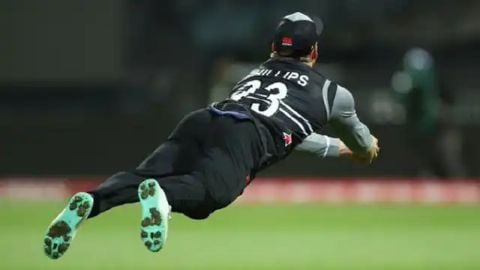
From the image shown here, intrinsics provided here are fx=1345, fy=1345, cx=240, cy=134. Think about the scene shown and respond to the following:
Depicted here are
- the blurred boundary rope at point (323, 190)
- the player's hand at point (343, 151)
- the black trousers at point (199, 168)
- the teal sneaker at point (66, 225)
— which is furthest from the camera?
the blurred boundary rope at point (323, 190)

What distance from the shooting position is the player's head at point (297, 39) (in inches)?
297

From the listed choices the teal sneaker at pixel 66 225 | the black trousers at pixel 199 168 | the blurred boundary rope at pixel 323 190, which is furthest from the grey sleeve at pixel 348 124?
the blurred boundary rope at pixel 323 190

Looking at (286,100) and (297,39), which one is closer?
(286,100)

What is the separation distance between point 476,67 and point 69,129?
531 centimetres

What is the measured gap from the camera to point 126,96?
16156mm

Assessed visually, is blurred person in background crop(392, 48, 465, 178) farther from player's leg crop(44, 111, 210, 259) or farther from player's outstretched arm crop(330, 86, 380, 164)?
player's leg crop(44, 111, 210, 259)

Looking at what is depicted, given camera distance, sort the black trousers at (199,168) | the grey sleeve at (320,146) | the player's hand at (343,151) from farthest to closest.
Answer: the player's hand at (343,151) → the grey sleeve at (320,146) → the black trousers at (199,168)

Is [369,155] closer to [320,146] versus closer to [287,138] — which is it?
[320,146]

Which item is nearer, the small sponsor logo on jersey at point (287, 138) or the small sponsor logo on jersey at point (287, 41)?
the small sponsor logo on jersey at point (287, 138)

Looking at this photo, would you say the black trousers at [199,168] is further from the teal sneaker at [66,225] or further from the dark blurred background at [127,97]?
the dark blurred background at [127,97]

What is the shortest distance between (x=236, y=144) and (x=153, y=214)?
75 cm

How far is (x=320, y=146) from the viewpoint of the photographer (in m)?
7.81

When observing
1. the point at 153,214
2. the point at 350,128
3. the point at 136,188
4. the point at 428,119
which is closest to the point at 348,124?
the point at 350,128

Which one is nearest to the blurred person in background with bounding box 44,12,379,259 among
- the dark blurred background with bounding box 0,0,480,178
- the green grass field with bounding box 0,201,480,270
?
the green grass field with bounding box 0,201,480,270
